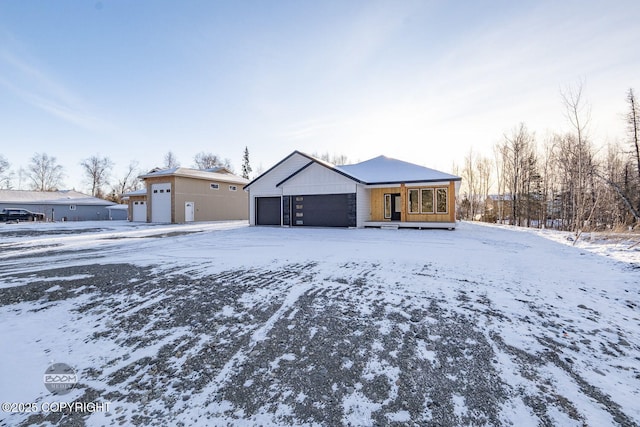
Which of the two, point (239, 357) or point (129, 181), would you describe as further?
point (129, 181)

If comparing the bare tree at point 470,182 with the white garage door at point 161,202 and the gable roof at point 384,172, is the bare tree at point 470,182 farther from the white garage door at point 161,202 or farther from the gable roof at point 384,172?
the white garage door at point 161,202

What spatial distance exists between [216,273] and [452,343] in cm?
478

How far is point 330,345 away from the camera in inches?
116

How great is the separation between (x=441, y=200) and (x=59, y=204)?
1601 inches

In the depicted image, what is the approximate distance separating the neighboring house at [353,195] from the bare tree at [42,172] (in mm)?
52752

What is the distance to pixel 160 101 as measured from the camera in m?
16.5

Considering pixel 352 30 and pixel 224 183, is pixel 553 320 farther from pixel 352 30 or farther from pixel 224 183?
pixel 224 183

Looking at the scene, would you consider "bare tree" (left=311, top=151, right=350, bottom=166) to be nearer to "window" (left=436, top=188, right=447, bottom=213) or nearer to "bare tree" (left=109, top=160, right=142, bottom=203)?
"window" (left=436, top=188, right=447, bottom=213)

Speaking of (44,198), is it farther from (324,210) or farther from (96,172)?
(324,210)

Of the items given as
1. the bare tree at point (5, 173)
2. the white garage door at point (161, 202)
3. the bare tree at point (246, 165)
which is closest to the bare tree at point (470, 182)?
the white garage door at point (161, 202)

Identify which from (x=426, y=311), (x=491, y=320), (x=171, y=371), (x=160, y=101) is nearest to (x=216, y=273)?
(x=171, y=371)

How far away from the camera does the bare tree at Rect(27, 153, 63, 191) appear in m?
47.2

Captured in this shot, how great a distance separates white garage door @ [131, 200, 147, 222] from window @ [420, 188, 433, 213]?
25055 millimetres

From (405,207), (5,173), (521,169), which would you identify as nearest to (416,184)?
(405,207)
